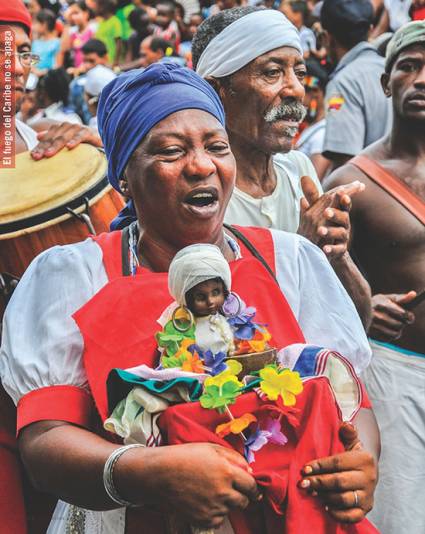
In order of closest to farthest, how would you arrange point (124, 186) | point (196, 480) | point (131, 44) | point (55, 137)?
point (196, 480) → point (124, 186) → point (55, 137) → point (131, 44)

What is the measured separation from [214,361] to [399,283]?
7.30 feet

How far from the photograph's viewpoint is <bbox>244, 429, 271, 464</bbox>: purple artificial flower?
2.56 meters

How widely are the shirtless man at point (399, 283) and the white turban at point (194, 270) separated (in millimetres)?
1877

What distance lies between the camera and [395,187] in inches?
188

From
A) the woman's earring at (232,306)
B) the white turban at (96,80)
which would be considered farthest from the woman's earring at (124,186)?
the white turban at (96,80)

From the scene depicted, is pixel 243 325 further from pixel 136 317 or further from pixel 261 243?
pixel 261 243

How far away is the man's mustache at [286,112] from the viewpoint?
4.27 metres

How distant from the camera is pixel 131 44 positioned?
15469 millimetres

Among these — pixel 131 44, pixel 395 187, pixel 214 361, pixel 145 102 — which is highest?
pixel 145 102

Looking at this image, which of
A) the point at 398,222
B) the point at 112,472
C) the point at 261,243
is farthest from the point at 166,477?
the point at 398,222

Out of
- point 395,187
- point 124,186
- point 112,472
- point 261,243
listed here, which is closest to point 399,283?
point 395,187

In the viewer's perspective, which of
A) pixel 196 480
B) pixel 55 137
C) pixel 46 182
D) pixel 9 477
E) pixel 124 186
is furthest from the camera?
pixel 55 137

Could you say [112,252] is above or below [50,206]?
above

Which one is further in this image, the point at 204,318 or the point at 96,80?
the point at 96,80
